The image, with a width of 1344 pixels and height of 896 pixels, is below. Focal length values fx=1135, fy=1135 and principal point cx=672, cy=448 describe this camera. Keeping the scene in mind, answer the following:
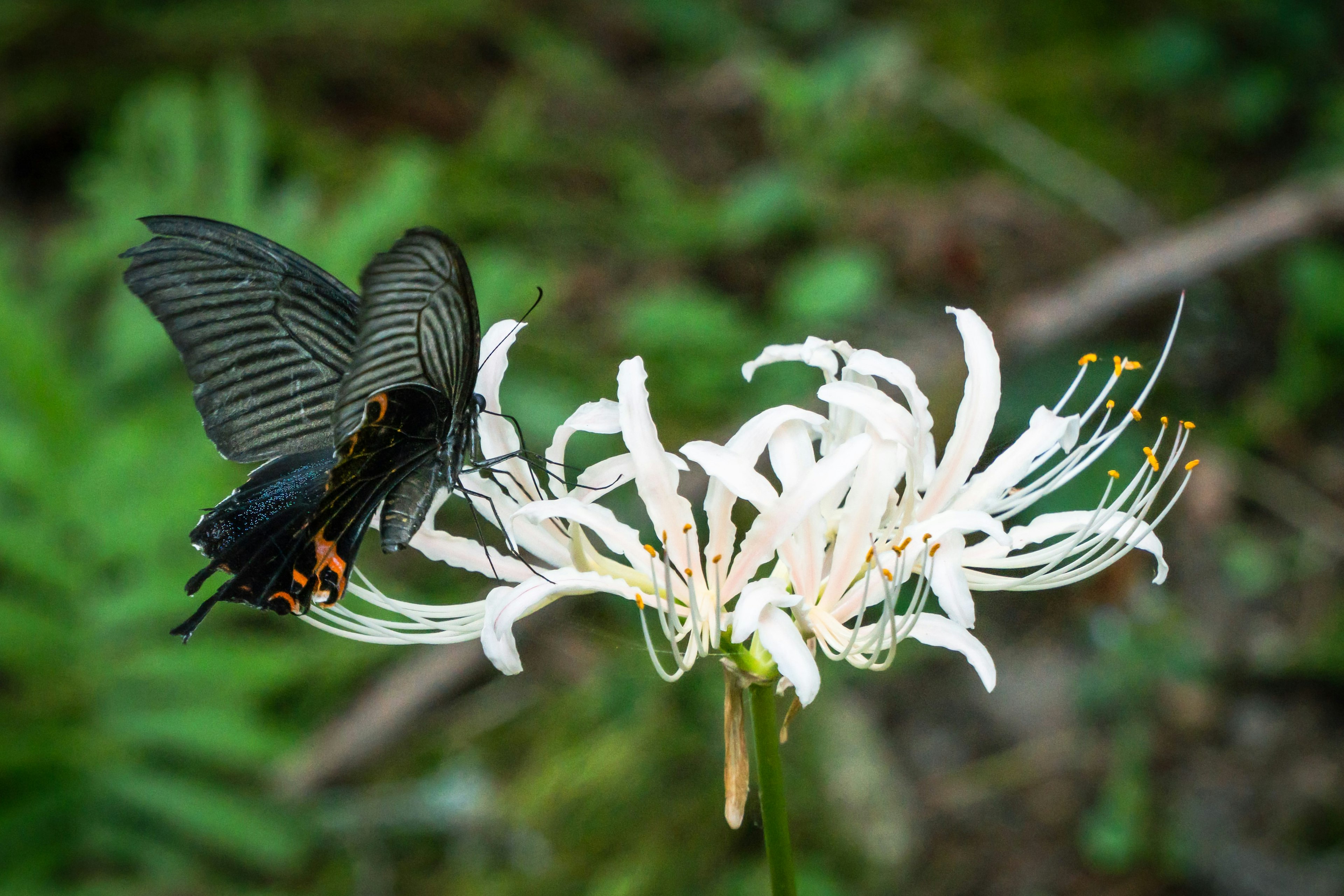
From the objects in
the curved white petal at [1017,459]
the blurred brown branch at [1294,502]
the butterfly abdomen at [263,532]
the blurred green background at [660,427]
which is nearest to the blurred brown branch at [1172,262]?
the blurred green background at [660,427]

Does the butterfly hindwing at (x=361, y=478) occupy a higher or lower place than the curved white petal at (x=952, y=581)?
higher

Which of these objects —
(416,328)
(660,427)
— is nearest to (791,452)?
(416,328)

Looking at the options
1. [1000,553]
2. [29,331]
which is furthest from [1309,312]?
[29,331]

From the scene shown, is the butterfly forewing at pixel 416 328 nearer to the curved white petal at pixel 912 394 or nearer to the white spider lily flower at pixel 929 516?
the white spider lily flower at pixel 929 516

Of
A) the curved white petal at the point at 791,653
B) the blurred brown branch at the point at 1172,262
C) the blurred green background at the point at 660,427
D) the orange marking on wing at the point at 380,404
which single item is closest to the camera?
the curved white petal at the point at 791,653

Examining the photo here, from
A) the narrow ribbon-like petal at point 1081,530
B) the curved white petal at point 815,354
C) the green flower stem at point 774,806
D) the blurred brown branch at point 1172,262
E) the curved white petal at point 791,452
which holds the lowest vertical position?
the green flower stem at point 774,806

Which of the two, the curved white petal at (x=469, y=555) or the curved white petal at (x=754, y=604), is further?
the curved white petal at (x=469, y=555)

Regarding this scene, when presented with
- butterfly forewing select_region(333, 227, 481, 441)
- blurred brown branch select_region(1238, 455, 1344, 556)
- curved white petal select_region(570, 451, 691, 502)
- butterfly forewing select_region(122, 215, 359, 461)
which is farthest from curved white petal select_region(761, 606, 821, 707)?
blurred brown branch select_region(1238, 455, 1344, 556)
